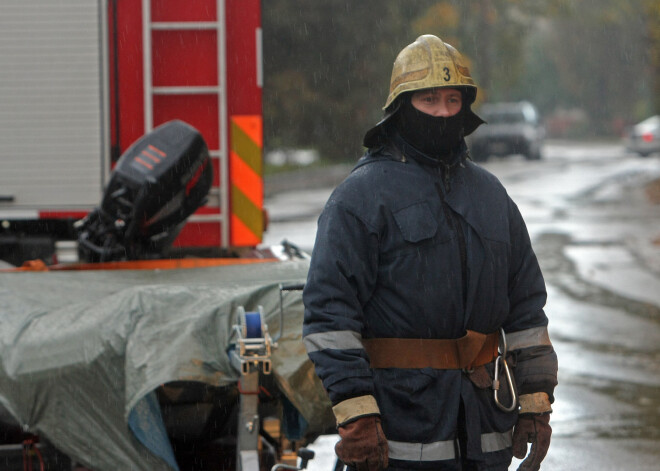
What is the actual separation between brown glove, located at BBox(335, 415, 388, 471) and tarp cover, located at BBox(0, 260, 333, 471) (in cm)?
83

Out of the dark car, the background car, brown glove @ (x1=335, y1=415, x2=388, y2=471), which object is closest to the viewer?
brown glove @ (x1=335, y1=415, x2=388, y2=471)

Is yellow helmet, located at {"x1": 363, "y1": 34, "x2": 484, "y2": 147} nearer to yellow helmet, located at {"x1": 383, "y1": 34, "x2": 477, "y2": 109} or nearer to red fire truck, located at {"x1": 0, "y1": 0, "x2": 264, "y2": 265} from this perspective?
yellow helmet, located at {"x1": 383, "y1": 34, "x2": 477, "y2": 109}

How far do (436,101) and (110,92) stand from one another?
3.65m

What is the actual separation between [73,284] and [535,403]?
2174 mm

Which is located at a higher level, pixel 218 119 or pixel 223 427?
pixel 218 119

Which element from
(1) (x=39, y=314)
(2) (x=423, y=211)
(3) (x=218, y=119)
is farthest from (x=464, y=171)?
(3) (x=218, y=119)

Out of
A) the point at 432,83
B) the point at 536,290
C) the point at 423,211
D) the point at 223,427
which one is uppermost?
the point at 432,83

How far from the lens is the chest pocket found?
10.5 feet

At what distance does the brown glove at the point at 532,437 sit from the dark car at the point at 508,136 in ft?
112

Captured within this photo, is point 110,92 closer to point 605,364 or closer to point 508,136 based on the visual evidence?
point 605,364

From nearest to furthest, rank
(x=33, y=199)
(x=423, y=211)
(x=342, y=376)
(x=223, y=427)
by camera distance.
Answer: (x=342, y=376) < (x=423, y=211) < (x=223, y=427) < (x=33, y=199)

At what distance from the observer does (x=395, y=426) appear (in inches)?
125

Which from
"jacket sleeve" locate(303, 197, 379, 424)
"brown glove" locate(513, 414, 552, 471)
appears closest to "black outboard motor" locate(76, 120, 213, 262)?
"jacket sleeve" locate(303, 197, 379, 424)

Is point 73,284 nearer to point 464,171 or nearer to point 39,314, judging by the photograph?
point 39,314
